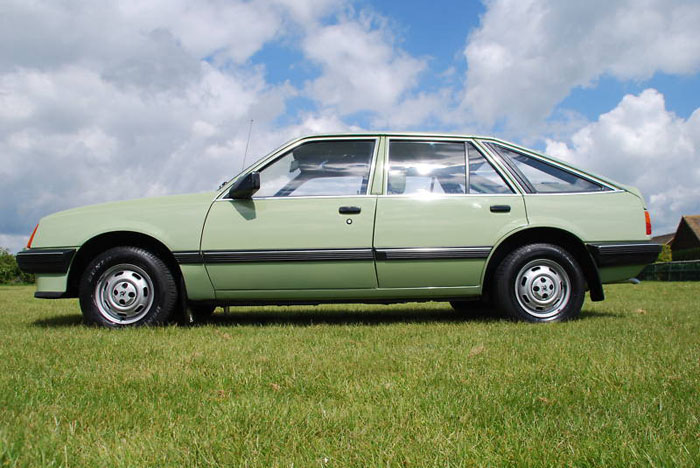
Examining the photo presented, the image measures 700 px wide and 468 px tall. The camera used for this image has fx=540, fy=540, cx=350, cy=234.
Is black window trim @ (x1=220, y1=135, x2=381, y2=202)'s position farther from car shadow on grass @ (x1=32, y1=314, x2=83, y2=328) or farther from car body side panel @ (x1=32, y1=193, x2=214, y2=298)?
car shadow on grass @ (x1=32, y1=314, x2=83, y2=328)

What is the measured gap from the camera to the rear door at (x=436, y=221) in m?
4.66

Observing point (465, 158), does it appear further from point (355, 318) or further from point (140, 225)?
point (140, 225)

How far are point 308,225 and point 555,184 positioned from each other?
236 centimetres

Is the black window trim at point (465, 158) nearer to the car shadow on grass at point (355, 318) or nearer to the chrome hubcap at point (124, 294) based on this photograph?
the car shadow on grass at point (355, 318)

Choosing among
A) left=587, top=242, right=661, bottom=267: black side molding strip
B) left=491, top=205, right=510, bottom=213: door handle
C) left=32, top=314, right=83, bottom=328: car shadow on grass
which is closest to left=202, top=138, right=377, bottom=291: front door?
left=491, top=205, right=510, bottom=213: door handle

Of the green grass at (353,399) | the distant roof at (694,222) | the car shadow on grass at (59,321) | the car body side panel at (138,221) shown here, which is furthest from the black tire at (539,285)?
the distant roof at (694,222)

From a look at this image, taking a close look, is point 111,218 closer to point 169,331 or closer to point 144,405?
point 169,331

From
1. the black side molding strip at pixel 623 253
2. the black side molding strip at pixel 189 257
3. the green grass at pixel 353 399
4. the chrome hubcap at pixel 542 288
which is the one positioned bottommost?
the green grass at pixel 353 399

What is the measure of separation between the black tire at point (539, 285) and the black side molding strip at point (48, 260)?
3800 millimetres

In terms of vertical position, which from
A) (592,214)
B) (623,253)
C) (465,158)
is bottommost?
(623,253)

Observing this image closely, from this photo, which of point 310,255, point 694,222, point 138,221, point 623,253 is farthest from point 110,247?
point 694,222

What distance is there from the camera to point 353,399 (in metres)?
2.27

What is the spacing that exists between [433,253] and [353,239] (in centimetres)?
71

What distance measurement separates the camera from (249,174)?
4566mm
